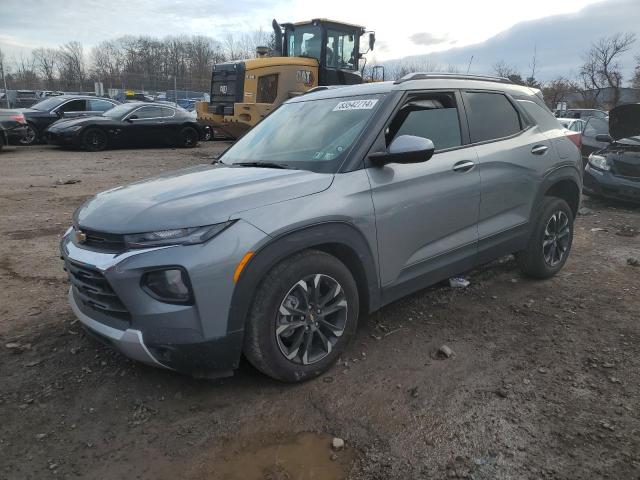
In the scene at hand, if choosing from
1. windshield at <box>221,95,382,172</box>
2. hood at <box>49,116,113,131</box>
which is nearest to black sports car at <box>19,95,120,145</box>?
hood at <box>49,116,113,131</box>

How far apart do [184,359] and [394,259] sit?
149cm

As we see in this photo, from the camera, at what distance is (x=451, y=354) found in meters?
3.39

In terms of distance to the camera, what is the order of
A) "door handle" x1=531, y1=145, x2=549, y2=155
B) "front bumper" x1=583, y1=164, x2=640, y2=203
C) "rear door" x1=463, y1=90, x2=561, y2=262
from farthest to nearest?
"front bumper" x1=583, y1=164, x2=640, y2=203 < "door handle" x1=531, y1=145, x2=549, y2=155 < "rear door" x1=463, y1=90, x2=561, y2=262

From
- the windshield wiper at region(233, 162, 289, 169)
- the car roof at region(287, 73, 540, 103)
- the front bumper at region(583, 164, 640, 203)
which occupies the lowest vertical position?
the front bumper at region(583, 164, 640, 203)

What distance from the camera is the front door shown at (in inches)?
128

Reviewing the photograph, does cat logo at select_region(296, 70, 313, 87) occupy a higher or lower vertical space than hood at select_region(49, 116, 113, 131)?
higher

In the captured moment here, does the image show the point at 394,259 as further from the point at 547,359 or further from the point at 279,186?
the point at 547,359

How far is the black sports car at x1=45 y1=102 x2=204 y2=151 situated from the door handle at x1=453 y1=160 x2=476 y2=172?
1338 cm

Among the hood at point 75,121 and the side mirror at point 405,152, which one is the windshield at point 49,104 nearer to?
the hood at point 75,121

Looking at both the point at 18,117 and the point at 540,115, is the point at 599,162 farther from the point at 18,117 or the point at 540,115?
the point at 18,117

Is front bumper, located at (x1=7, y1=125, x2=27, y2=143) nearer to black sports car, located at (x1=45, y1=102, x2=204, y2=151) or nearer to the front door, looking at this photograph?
black sports car, located at (x1=45, y1=102, x2=204, y2=151)

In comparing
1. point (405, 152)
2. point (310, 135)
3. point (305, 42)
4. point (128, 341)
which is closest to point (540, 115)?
point (405, 152)

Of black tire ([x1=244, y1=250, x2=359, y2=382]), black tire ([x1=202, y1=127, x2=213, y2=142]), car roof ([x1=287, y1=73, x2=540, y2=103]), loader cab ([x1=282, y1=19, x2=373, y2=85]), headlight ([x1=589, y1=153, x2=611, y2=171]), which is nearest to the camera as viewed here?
black tire ([x1=244, y1=250, x2=359, y2=382])

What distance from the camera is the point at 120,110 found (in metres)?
15.3
